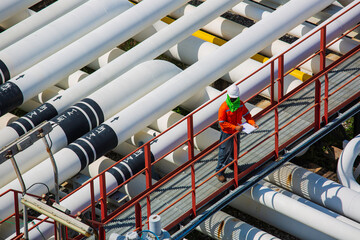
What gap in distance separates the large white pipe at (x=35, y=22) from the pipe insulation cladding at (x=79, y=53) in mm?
1700

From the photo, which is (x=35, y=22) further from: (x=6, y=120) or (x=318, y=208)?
(x=318, y=208)

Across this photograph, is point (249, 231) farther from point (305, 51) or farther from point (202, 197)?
point (305, 51)

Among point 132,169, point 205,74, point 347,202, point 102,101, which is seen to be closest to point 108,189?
point 132,169

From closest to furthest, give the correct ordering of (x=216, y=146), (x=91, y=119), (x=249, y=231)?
(x=216, y=146) → (x=249, y=231) → (x=91, y=119)

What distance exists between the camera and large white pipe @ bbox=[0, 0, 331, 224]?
657 inches

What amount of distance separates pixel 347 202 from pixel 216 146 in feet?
9.36

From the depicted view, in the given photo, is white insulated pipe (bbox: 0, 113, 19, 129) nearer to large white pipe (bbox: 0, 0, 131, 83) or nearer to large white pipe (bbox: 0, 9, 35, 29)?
large white pipe (bbox: 0, 0, 131, 83)

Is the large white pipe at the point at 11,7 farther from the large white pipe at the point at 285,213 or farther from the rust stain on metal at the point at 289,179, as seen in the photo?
the rust stain on metal at the point at 289,179

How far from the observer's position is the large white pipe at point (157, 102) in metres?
16.7

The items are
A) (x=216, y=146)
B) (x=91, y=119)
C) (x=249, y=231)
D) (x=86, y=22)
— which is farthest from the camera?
(x=86, y=22)

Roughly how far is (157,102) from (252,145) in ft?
7.35

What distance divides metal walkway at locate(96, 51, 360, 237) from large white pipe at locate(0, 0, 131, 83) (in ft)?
16.0

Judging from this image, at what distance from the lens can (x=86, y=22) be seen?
1972 cm

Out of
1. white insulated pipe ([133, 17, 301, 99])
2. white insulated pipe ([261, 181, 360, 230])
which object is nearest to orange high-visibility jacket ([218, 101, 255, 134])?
white insulated pipe ([261, 181, 360, 230])
